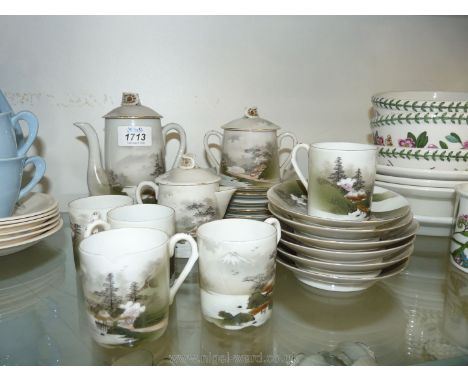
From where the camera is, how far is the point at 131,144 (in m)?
0.85

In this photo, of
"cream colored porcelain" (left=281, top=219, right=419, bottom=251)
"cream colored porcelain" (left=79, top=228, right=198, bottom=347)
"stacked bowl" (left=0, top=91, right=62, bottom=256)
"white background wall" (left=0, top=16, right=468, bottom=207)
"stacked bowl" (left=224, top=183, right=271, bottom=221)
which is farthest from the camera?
"white background wall" (left=0, top=16, right=468, bottom=207)

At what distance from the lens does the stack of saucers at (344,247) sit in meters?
0.61

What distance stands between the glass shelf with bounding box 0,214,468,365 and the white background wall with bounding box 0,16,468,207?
1.27ft

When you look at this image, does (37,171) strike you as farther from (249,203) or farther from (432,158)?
(432,158)

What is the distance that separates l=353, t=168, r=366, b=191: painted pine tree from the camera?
0.62m

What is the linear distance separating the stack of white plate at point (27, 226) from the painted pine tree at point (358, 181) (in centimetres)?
54

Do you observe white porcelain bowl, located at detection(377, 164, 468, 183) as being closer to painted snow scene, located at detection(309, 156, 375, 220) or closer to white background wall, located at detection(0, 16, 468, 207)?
painted snow scene, located at detection(309, 156, 375, 220)

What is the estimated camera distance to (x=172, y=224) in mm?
653

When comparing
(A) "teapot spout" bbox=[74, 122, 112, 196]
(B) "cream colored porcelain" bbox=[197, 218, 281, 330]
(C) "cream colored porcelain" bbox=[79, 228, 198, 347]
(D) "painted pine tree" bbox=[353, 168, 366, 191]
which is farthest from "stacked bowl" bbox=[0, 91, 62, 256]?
(D) "painted pine tree" bbox=[353, 168, 366, 191]

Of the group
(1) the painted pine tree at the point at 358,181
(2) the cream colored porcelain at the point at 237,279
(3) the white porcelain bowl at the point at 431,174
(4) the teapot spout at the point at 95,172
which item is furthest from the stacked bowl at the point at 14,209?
(3) the white porcelain bowl at the point at 431,174

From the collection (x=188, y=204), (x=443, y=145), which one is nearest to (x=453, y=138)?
(x=443, y=145)

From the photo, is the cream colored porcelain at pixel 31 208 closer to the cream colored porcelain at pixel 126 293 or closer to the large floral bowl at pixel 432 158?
the cream colored porcelain at pixel 126 293

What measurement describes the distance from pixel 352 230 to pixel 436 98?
20.3 inches
